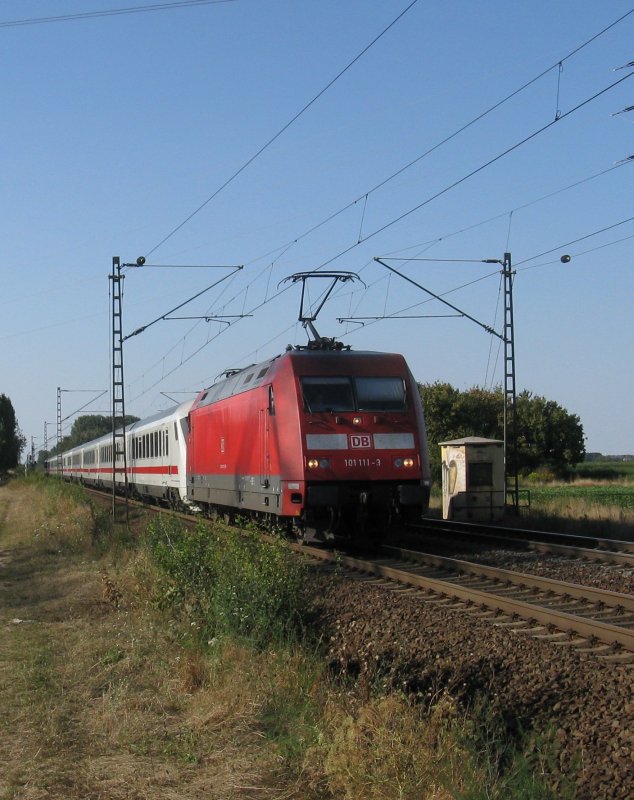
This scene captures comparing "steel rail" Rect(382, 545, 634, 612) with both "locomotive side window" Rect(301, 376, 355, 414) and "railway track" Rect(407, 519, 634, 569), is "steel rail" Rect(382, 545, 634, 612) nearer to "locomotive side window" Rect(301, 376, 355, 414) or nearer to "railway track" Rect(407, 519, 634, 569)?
"railway track" Rect(407, 519, 634, 569)

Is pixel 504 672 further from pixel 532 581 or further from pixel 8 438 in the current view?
pixel 8 438

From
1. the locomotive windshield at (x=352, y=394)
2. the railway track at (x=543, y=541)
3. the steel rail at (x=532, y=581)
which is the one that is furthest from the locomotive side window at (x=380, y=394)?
the railway track at (x=543, y=541)

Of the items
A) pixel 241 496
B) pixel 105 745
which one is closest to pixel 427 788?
pixel 105 745

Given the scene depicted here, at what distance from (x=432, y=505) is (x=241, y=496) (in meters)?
14.2

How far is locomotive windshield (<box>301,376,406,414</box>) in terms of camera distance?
15445 millimetres

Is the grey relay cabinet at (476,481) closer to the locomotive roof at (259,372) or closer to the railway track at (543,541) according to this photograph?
the railway track at (543,541)

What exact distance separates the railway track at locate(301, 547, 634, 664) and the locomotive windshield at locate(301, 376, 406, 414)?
2.45 metres

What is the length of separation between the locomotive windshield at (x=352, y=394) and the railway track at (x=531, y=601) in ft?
8.03

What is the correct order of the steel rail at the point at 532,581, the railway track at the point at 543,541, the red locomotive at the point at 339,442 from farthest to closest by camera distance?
the red locomotive at the point at 339,442 → the railway track at the point at 543,541 → the steel rail at the point at 532,581

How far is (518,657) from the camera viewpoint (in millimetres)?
8070

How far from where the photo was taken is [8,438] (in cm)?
12106

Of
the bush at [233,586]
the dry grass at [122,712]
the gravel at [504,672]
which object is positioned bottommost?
the dry grass at [122,712]

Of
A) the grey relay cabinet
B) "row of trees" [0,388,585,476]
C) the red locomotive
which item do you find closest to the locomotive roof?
the red locomotive

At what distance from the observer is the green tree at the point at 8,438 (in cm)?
11906
